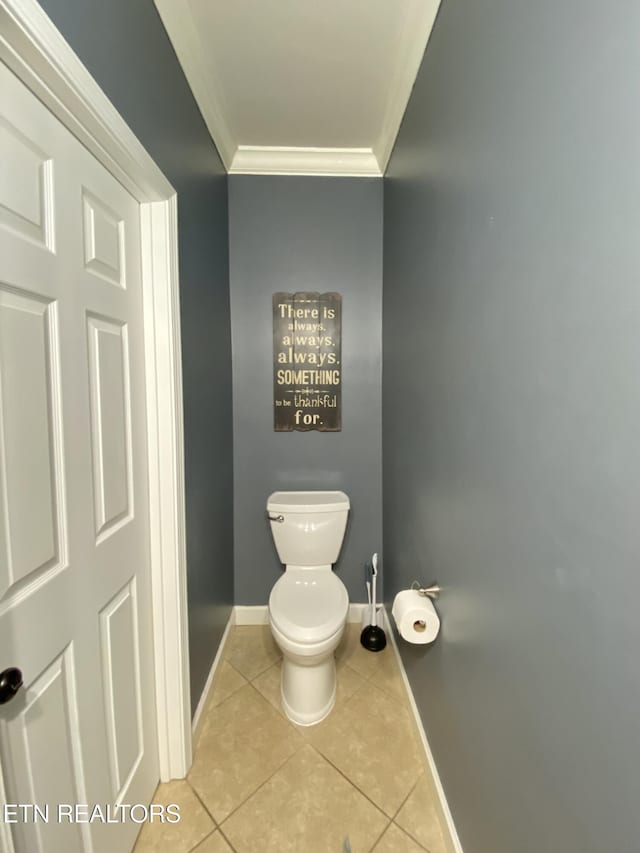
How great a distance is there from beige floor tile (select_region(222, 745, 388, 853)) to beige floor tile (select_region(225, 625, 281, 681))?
49 centimetres

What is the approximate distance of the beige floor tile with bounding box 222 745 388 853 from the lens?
103cm

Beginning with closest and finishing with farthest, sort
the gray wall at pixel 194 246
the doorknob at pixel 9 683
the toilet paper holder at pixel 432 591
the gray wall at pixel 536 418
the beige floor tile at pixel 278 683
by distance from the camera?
the gray wall at pixel 536 418, the doorknob at pixel 9 683, the gray wall at pixel 194 246, the toilet paper holder at pixel 432 591, the beige floor tile at pixel 278 683

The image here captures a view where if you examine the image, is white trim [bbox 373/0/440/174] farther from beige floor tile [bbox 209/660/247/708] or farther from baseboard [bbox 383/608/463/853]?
beige floor tile [bbox 209/660/247/708]

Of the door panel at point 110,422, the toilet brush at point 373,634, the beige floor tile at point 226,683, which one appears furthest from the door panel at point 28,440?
the toilet brush at point 373,634

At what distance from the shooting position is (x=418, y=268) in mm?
1272

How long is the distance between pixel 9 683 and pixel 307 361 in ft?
5.23

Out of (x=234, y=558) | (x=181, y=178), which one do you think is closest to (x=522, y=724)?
(x=234, y=558)

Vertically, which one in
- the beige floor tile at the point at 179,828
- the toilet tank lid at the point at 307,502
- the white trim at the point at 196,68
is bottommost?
the beige floor tile at the point at 179,828

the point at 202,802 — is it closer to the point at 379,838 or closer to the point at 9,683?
the point at 379,838

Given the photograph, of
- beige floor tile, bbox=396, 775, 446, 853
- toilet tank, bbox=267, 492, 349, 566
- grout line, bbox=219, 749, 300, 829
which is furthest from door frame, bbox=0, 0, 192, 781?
beige floor tile, bbox=396, 775, 446, 853

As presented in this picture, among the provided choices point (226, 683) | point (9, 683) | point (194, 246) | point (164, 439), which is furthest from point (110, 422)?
point (226, 683)

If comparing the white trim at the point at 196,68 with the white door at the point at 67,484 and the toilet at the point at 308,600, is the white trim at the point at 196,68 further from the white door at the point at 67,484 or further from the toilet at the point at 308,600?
the toilet at the point at 308,600

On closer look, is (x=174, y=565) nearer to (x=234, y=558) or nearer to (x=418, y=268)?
(x=234, y=558)

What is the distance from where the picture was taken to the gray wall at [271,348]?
1837 mm
